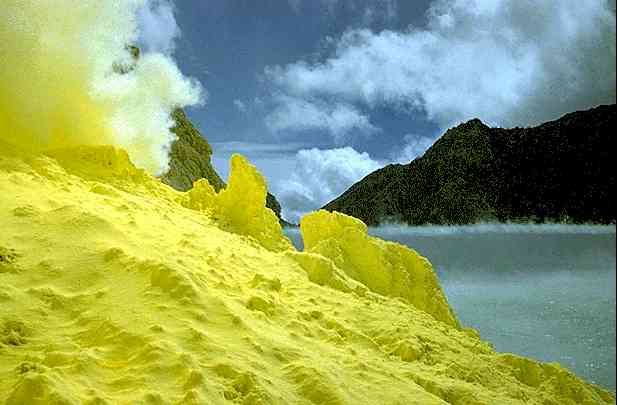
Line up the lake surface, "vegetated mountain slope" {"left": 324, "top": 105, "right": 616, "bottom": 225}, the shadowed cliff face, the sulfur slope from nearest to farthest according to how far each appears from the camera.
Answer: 1. the sulfur slope
2. the lake surface
3. the shadowed cliff face
4. "vegetated mountain slope" {"left": 324, "top": 105, "right": 616, "bottom": 225}

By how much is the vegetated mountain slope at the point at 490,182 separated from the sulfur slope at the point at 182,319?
100284 mm

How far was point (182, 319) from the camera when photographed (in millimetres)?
5645

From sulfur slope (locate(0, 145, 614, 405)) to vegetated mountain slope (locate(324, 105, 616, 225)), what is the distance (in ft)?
329

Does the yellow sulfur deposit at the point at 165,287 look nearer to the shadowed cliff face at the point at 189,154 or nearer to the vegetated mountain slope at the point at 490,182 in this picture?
the shadowed cliff face at the point at 189,154

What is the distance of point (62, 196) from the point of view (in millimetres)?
8031

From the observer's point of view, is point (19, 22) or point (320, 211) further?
point (320, 211)

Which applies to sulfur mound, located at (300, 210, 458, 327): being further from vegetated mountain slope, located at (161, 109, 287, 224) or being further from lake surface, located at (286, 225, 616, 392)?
vegetated mountain slope, located at (161, 109, 287, 224)

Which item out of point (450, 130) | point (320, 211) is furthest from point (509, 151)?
point (320, 211)

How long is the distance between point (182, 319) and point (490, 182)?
14502cm

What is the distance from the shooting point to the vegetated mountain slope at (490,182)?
4250 inches

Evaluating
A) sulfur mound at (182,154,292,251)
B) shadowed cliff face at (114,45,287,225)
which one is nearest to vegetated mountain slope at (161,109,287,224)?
shadowed cliff face at (114,45,287,225)

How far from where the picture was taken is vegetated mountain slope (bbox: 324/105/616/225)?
107938 mm

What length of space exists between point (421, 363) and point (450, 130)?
15519 centimetres

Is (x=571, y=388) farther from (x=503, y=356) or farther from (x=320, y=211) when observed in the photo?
(x=320, y=211)
